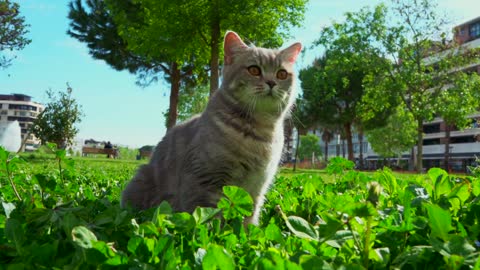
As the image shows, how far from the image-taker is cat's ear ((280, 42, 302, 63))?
158 inches

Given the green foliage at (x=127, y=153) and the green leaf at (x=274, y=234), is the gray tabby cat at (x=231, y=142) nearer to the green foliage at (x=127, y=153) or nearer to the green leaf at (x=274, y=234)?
the green leaf at (x=274, y=234)

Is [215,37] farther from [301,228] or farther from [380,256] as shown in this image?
[380,256]

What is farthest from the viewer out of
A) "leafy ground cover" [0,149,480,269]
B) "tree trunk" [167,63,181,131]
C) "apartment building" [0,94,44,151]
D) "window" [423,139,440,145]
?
"apartment building" [0,94,44,151]

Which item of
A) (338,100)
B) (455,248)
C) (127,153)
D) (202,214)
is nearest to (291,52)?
(202,214)

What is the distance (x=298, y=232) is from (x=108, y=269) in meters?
0.56

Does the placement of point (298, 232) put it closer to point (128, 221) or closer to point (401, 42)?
point (128, 221)

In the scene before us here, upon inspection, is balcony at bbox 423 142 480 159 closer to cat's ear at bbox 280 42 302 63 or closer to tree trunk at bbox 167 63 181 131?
tree trunk at bbox 167 63 181 131

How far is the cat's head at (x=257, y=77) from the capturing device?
3541mm

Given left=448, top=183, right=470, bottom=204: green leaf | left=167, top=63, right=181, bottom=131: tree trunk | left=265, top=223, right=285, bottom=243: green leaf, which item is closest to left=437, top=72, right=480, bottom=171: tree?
left=167, top=63, right=181, bottom=131: tree trunk

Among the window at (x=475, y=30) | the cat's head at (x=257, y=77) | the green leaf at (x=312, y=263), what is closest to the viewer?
the green leaf at (x=312, y=263)

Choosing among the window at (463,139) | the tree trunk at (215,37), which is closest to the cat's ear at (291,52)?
the tree trunk at (215,37)

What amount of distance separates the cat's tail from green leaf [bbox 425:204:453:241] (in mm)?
2537

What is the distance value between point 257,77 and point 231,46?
456mm

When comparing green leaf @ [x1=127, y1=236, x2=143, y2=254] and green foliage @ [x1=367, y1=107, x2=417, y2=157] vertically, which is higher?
green foliage @ [x1=367, y1=107, x2=417, y2=157]
